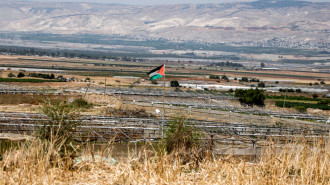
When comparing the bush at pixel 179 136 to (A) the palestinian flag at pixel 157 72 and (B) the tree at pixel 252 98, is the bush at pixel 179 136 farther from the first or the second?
(B) the tree at pixel 252 98

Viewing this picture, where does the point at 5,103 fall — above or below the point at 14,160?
below

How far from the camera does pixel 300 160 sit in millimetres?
8781

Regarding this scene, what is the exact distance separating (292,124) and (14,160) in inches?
1366

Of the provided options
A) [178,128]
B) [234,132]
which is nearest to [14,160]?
[178,128]

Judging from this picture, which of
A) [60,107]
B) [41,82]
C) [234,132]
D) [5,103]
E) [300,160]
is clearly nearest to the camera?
[300,160]

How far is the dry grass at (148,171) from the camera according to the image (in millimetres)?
7355

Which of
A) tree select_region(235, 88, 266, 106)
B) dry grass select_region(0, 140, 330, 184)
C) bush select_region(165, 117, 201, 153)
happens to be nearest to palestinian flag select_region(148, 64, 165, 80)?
bush select_region(165, 117, 201, 153)

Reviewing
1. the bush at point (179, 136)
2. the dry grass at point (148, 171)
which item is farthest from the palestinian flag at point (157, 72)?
the dry grass at point (148, 171)

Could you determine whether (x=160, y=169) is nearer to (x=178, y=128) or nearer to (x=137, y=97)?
(x=178, y=128)

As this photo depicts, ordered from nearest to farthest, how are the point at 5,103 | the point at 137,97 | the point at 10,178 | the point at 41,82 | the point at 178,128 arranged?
the point at 10,178 → the point at 178,128 → the point at 5,103 → the point at 137,97 → the point at 41,82

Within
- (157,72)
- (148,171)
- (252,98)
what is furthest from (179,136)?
(252,98)

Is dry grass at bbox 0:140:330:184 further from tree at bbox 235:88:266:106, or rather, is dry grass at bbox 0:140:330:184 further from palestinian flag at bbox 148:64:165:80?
tree at bbox 235:88:266:106

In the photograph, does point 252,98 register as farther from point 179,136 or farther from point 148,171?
point 148,171

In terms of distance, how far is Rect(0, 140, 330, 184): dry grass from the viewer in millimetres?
7355
